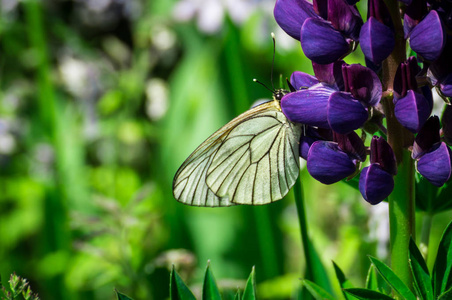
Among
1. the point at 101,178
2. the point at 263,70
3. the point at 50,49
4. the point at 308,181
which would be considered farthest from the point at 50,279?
the point at 50,49

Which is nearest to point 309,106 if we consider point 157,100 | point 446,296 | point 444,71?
point 444,71

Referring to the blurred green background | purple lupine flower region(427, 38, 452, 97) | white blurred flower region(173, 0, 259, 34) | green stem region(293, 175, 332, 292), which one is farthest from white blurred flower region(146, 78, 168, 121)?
purple lupine flower region(427, 38, 452, 97)

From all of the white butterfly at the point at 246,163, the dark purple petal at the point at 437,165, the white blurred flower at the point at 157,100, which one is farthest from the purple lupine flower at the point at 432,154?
the white blurred flower at the point at 157,100

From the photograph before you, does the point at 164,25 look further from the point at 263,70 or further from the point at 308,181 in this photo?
the point at 308,181

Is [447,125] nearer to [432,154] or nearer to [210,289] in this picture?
[432,154]

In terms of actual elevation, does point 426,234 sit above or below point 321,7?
below

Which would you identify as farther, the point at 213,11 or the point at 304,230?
the point at 213,11

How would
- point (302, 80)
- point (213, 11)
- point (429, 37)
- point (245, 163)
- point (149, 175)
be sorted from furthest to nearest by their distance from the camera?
point (149, 175) < point (213, 11) < point (245, 163) < point (302, 80) < point (429, 37)
